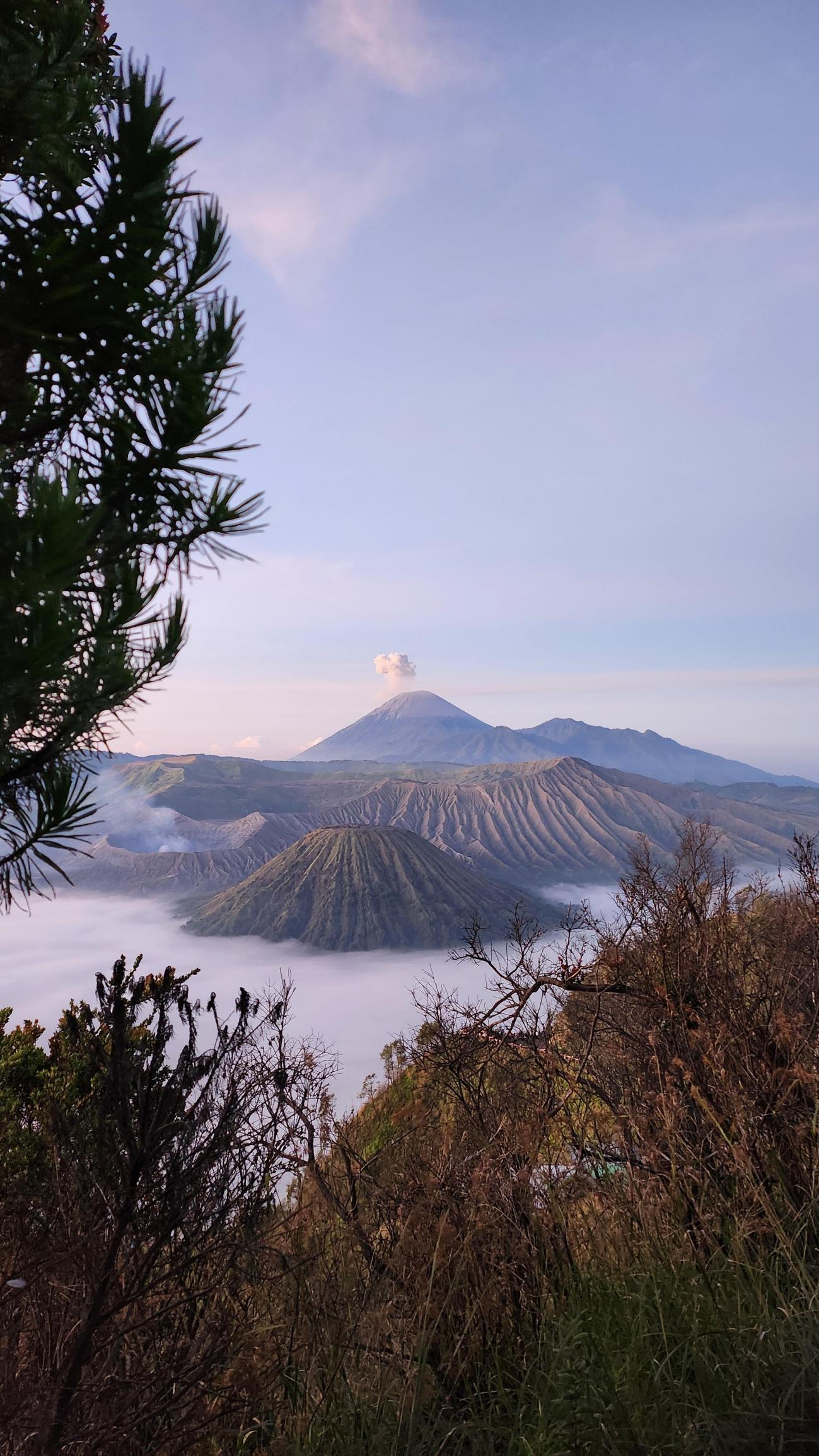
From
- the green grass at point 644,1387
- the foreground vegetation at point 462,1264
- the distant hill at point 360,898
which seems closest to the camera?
the green grass at point 644,1387

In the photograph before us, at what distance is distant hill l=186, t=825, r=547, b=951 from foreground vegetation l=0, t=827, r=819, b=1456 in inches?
4983

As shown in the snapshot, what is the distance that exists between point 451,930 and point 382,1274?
129564mm

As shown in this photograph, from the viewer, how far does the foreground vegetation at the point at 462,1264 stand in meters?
1.81

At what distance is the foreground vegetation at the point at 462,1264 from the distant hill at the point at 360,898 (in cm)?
12656

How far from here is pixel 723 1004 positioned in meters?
2.79

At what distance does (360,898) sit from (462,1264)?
136128 mm

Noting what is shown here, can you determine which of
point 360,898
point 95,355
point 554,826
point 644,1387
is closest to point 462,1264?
point 644,1387

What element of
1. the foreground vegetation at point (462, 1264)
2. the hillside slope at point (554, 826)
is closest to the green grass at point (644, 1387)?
the foreground vegetation at point (462, 1264)

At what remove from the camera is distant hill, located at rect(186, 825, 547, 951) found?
130250 millimetres

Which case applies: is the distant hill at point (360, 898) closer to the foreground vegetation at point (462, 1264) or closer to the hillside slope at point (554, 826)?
the hillside slope at point (554, 826)

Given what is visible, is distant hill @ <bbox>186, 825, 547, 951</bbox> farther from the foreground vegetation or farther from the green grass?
the green grass

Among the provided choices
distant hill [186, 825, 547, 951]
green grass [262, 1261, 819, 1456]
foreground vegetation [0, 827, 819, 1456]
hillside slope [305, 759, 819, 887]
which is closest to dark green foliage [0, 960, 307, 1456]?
foreground vegetation [0, 827, 819, 1456]

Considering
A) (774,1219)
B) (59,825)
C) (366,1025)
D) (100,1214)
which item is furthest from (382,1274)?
(366,1025)

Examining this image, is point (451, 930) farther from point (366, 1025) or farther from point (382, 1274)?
point (382, 1274)
